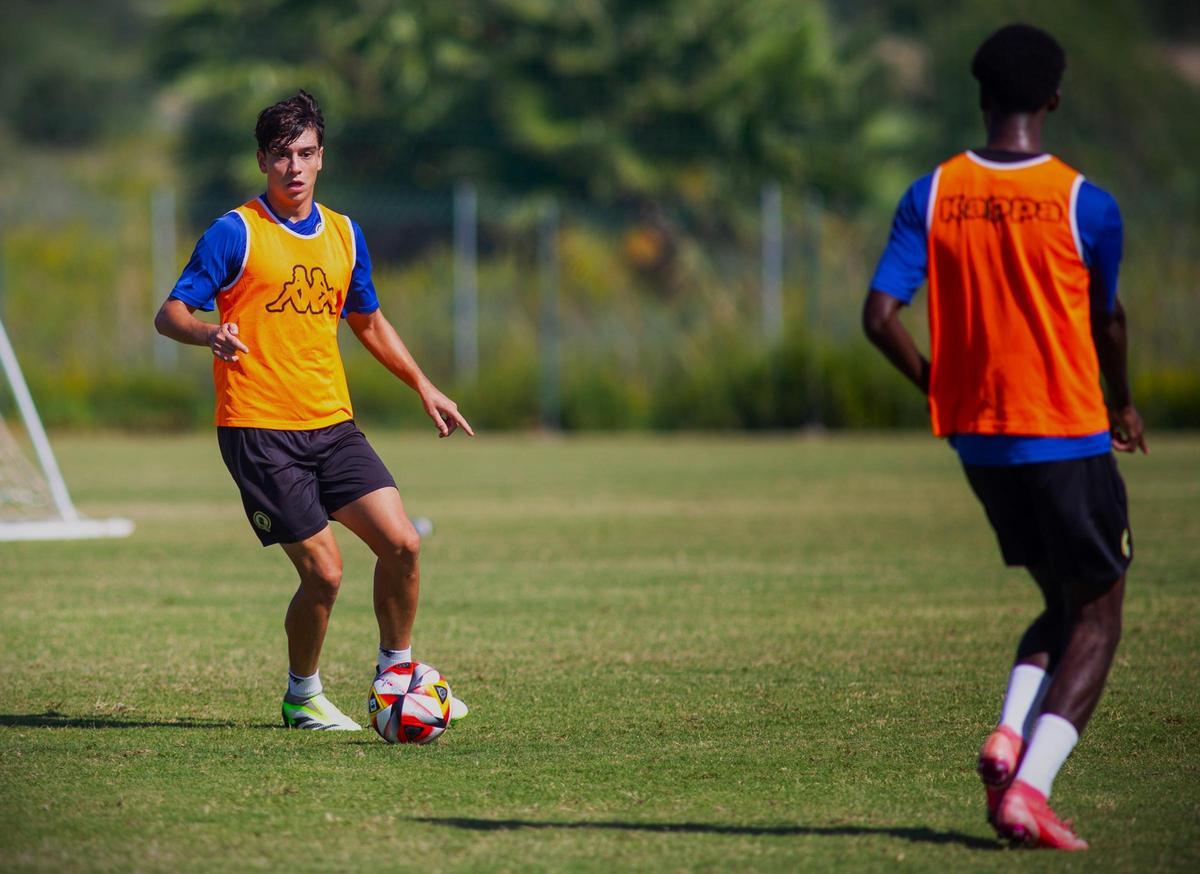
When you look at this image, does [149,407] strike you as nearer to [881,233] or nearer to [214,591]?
[881,233]

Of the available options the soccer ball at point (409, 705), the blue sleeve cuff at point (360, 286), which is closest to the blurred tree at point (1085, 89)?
the blue sleeve cuff at point (360, 286)

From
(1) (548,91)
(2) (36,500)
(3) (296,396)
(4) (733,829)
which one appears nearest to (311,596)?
(3) (296,396)

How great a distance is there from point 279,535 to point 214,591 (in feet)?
14.4

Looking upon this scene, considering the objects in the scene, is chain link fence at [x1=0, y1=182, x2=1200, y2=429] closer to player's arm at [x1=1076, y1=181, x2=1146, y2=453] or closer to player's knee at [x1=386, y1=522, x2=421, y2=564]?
player's knee at [x1=386, y1=522, x2=421, y2=564]

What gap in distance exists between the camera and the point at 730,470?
20.4 m

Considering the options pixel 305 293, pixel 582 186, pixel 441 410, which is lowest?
pixel 441 410

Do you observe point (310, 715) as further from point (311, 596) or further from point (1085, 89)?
point (1085, 89)

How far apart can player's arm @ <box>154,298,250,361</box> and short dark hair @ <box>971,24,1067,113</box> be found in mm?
2549

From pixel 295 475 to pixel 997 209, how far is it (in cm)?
276

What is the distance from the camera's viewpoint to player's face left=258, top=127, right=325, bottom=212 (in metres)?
6.49

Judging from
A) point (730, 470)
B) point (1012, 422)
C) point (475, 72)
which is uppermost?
point (475, 72)

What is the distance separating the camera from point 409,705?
6.36 metres

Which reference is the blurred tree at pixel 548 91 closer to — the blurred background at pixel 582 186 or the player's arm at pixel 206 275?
the blurred background at pixel 582 186

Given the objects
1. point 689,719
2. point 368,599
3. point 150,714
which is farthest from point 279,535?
point 368,599
